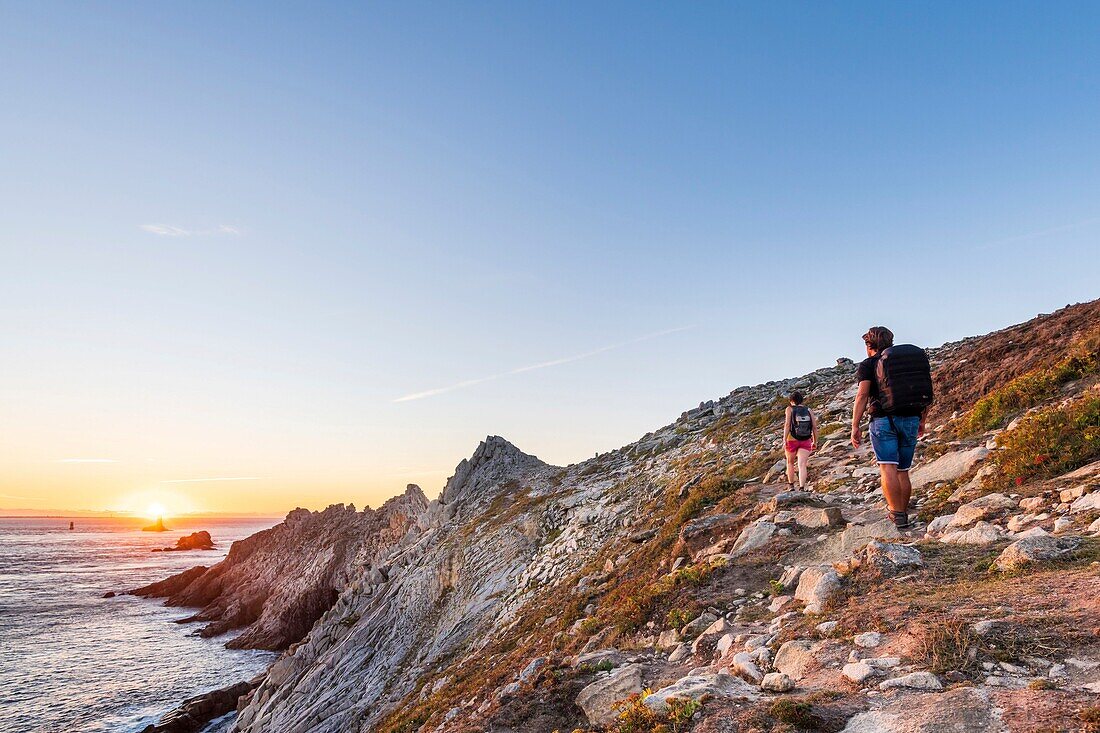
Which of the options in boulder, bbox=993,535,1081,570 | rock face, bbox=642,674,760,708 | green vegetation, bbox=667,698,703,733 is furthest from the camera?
boulder, bbox=993,535,1081,570

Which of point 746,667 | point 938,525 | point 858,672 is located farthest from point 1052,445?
point 746,667

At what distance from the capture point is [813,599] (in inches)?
305

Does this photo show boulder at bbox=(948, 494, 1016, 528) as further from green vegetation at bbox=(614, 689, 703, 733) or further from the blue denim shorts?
green vegetation at bbox=(614, 689, 703, 733)

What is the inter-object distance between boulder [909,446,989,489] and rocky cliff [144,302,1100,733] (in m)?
0.06

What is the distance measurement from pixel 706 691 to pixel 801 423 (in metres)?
9.89

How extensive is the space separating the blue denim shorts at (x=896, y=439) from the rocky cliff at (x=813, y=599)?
125 centimetres

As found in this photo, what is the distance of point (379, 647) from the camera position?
1092 inches

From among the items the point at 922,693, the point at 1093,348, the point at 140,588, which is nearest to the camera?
the point at 922,693

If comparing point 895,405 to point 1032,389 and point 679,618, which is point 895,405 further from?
point 1032,389

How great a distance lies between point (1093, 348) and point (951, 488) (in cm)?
662

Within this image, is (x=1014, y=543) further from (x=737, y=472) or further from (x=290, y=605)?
(x=290, y=605)

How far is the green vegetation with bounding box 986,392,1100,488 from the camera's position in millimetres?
9227

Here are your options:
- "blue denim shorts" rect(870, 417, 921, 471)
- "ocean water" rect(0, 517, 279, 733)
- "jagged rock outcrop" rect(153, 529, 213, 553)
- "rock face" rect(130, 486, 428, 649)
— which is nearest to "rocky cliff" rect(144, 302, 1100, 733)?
"blue denim shorts" rect(870, 417, 921, 471)

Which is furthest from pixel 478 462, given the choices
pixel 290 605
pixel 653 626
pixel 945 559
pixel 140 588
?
pixel 140 588
